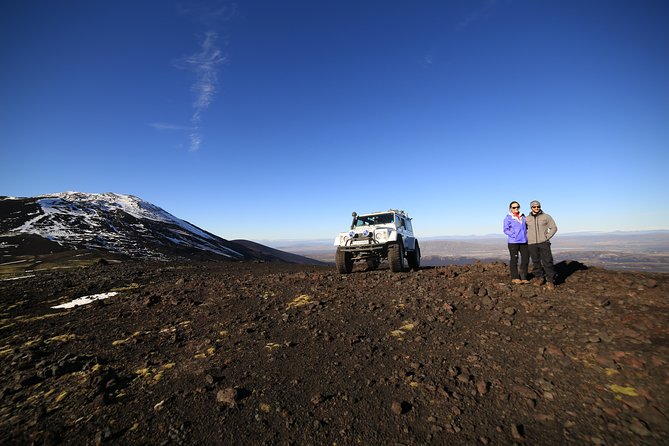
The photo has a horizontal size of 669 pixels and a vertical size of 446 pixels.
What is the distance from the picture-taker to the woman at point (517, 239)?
7684 millimetres

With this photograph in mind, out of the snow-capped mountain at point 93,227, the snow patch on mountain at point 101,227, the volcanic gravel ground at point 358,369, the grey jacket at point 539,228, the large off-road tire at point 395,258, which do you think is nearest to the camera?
the volcanic gravel ground at point 358,369

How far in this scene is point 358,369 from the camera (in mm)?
4148

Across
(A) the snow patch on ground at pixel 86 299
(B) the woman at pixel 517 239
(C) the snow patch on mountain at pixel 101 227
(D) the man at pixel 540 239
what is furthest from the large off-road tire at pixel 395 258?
(C) the snow patch on mountain at pixel 101 227

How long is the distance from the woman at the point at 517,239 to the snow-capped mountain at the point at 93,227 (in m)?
31.6

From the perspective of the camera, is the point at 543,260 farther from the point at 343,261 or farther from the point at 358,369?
the point at 343,261

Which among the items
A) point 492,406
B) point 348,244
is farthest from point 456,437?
point 348,244

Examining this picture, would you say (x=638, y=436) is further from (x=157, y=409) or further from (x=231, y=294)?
(x=231, y=294)

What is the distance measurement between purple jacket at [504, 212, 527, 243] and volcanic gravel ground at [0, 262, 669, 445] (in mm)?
1309

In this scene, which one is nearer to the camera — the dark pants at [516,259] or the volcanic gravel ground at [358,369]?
the volcanic gravel ground at [358,369]

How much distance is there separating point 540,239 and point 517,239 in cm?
49

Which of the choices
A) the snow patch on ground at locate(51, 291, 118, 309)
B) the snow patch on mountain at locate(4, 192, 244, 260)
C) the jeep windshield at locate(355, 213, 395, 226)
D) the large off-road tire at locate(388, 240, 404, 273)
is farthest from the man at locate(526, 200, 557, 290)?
the snow patch on mountain at locate(4, 192, 244, 260)

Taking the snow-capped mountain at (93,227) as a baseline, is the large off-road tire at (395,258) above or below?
below

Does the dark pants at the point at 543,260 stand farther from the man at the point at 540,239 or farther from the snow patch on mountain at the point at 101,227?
the snow patch on mountain at the point at 101,227

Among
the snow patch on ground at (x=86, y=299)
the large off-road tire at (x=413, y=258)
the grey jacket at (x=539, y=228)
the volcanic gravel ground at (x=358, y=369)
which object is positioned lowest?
the volcanic gravel ground at (x=358, y=369)
